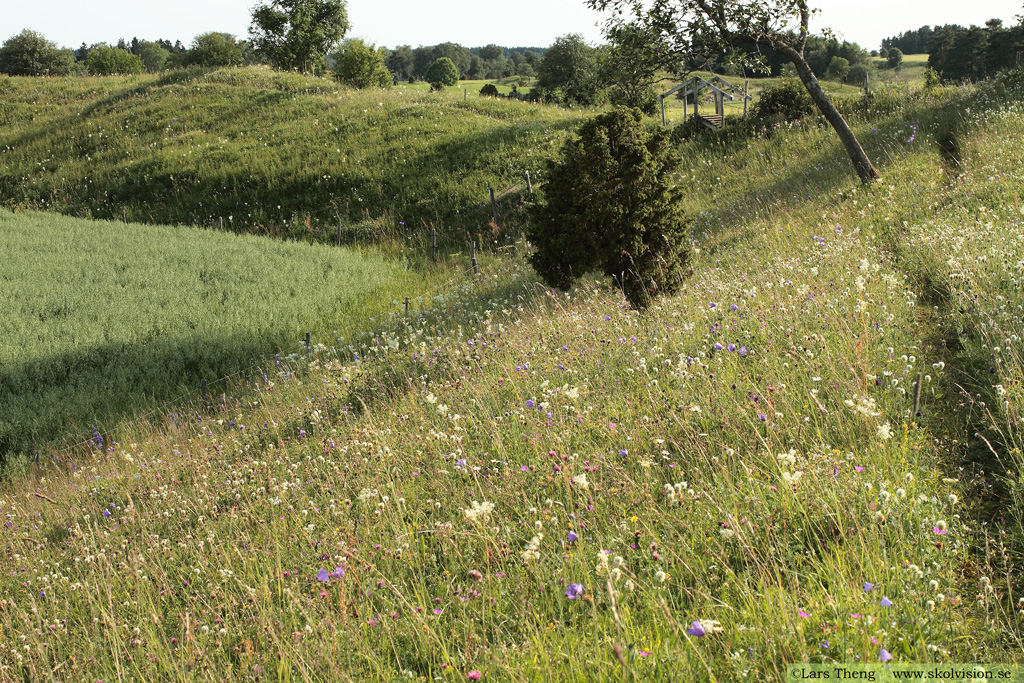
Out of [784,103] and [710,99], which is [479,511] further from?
[710,99]

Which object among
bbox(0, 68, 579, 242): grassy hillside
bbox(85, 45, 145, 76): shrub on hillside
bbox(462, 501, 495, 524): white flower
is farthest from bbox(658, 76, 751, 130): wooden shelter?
bbox(85, 45, 145, 76): shrub on hillside

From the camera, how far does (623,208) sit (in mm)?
9297

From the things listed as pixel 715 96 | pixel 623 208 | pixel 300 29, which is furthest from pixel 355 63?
pixel 623 208

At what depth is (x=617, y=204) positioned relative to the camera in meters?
9.32

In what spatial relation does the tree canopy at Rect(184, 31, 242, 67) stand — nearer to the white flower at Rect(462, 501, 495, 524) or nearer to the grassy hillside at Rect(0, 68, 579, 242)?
the grassy hillside at Rect(0, 68, 579, 242)

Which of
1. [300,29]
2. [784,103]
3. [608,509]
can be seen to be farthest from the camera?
[300,29]

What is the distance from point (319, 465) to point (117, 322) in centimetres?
1031

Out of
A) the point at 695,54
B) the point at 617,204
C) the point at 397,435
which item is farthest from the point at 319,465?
the point at 695,54

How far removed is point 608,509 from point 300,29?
52042 mm

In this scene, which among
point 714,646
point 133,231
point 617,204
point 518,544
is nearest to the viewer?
point 714,646

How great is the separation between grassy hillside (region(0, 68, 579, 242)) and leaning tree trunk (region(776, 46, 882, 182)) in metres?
9.13

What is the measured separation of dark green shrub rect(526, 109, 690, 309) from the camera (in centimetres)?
933

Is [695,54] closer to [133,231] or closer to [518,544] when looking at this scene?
[518,544]

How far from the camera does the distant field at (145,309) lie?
1084cm
